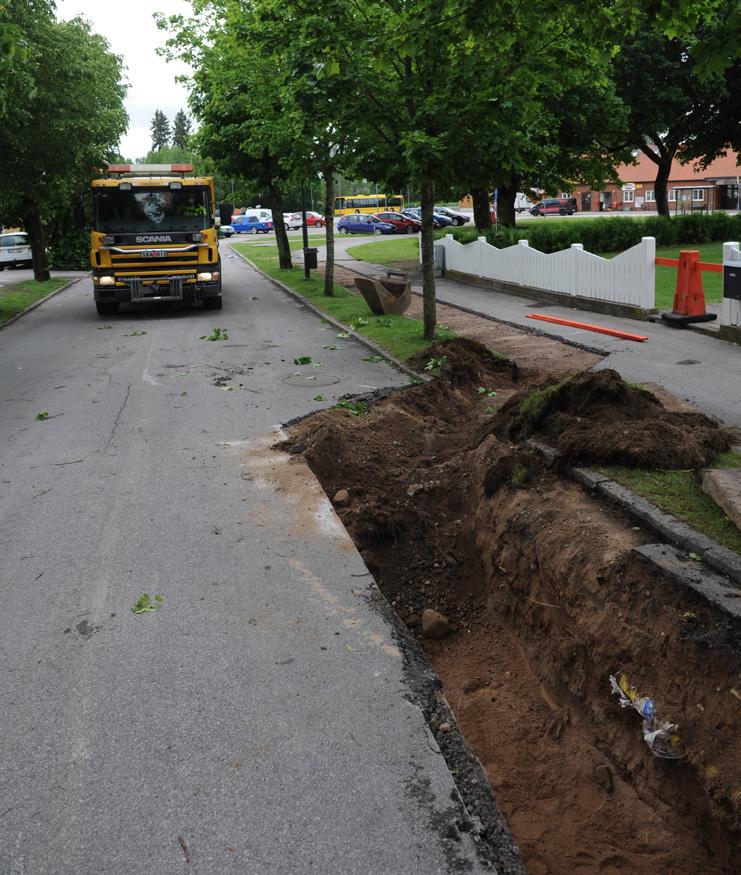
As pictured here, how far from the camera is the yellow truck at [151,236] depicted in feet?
66.3

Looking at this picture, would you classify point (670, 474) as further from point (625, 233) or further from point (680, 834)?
point (625, 233)

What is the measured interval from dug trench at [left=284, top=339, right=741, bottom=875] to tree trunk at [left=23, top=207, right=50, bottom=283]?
85.6ft

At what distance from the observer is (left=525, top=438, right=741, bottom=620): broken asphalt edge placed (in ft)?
14.9

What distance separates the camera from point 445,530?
6.99 m

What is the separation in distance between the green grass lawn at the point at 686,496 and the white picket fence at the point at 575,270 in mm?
10846

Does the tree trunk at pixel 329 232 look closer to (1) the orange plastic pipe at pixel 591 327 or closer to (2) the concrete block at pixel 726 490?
(1) the orange plastic pipe at pixel 591 327

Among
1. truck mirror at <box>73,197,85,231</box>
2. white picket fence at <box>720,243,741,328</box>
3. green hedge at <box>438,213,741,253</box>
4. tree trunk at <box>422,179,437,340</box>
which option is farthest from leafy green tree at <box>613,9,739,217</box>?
truck mirror at <box>73,197,85,231</box>

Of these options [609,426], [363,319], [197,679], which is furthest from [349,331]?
[197,679]

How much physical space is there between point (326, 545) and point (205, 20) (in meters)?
25.6

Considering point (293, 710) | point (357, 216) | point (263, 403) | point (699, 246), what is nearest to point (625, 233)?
point (699, 246)

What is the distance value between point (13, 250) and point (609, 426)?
137ft

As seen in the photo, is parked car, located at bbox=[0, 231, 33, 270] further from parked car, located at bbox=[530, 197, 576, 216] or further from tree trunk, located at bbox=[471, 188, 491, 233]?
parked car, located at bbox=[530, 197, 576, 216]

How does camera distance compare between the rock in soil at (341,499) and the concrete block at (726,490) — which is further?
the rock in soil at (341,499)

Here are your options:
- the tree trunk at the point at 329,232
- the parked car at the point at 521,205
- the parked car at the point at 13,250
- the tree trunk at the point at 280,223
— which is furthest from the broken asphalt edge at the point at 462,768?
the parked car at the point at 521,205
